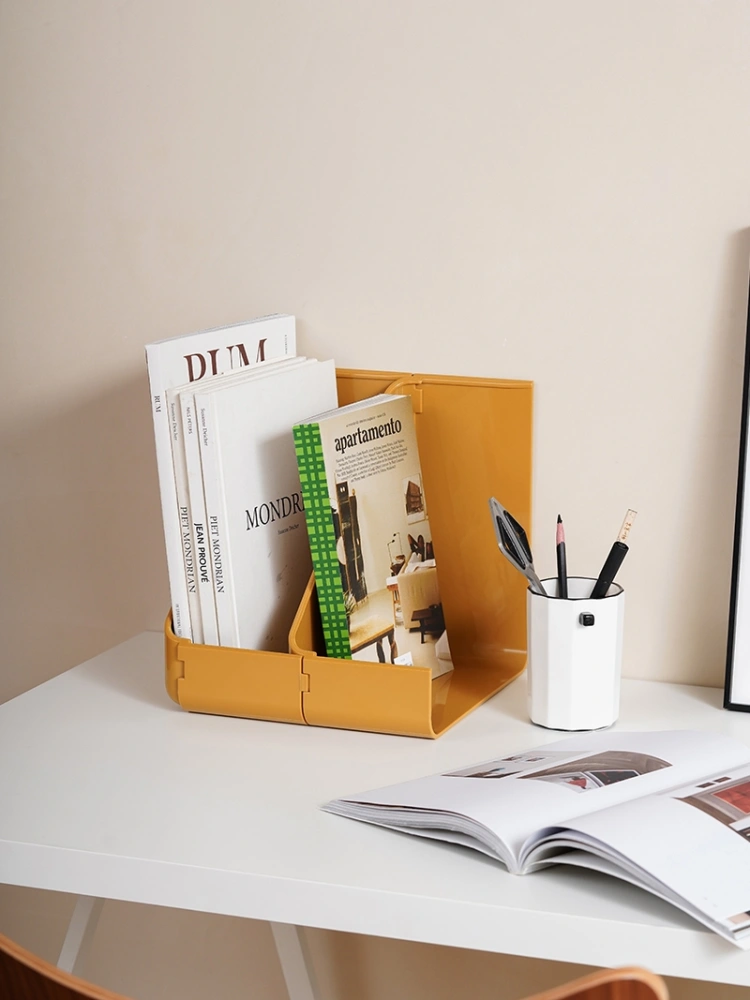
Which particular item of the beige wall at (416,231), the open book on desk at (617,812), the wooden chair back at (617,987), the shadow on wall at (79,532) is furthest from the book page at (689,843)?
the shadow on wall at (79,532)

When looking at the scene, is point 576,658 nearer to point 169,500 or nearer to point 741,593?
point 741,593

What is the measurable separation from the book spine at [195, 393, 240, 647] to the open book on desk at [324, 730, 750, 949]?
0.24m

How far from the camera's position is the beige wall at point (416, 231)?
0.95 m

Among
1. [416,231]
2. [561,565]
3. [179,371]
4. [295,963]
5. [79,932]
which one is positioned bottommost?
[295,963]

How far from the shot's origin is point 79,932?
0.99 meters

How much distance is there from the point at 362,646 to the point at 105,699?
274mm

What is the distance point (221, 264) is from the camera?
3.71ft

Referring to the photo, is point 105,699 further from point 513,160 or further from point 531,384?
point 513,160

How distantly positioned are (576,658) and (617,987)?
417mm

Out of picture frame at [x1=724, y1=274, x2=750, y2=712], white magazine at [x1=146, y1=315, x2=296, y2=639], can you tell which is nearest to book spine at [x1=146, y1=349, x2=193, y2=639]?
white magazine at [x1=146, y1=315, x2=296, y2=639]

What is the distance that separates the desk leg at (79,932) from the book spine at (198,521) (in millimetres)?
284

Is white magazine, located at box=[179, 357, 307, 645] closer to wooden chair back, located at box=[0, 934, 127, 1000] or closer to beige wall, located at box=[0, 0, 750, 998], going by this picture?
beige wall, located at box=[0, 0, 750, 998]

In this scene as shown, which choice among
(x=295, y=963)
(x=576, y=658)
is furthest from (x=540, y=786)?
(x=295, y=963)

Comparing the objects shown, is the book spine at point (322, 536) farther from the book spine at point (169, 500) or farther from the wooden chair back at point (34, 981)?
the wooden chair back at point (34, 981)
